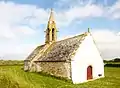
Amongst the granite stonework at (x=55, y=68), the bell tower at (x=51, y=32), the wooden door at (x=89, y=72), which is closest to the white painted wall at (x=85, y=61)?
the wooden door at (x=89, y=72)

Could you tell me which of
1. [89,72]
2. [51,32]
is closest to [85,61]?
[89,72]

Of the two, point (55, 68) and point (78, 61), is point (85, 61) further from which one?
point (55, 68)

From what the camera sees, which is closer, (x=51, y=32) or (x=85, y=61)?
(x=85, y=61)

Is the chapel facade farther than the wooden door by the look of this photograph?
No

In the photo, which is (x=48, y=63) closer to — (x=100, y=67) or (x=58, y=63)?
(x=58, y=63)

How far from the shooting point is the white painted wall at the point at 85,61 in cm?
3228

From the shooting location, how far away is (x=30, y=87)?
56.6 feet

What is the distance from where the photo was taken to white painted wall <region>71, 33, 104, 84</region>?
106 feet

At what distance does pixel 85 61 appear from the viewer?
33.8 m

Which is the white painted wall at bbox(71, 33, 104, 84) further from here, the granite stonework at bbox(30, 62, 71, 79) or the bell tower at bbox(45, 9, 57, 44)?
the bell tower at bbox(45, 9, 57, 44)

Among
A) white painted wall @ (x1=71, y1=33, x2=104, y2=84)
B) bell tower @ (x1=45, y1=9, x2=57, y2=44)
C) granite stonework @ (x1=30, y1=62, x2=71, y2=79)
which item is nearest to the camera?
white painted wall @ (x1=71, y1=33, x2=104, y2=84)

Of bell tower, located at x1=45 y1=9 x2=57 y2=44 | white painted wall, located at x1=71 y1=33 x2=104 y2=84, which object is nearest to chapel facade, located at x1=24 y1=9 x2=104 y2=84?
white painted wall, located at x1=71 y1=33 x2=104 y2=84

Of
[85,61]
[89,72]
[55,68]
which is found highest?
[85,61]

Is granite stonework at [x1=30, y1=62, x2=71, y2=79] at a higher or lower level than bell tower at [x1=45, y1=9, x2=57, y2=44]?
lower
